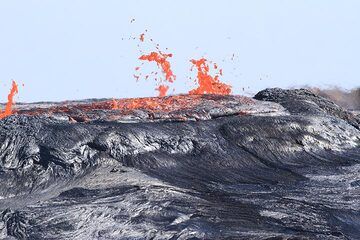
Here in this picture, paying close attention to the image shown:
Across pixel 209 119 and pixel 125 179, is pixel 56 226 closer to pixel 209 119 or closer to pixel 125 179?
pixel 125 179

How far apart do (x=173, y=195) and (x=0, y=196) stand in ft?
10.1

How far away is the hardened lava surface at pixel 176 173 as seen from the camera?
15062mm

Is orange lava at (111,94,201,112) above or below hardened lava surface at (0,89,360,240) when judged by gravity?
above

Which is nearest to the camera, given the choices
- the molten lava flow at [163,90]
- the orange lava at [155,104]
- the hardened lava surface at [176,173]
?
the hardened lava surface at [176,173]

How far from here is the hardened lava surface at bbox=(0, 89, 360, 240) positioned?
49.4ft

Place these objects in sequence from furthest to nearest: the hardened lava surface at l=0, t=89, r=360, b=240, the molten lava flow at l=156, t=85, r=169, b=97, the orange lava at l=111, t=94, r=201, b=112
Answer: the molten lava flow at l=156, t=85, r=169, b=97
the orange lava at l=111, t=94, r=201, b=112
the hardened lava surface at l=0, t=89, r=360, b=240

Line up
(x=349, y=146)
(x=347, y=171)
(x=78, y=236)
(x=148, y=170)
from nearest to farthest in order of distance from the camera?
(x=78, y=236)
(x=148, y=170)
(x=347, y=171)
(x=349, y=146)

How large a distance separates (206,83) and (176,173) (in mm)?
7657

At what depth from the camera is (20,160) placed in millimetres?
16281

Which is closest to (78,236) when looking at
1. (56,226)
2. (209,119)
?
(56,226)

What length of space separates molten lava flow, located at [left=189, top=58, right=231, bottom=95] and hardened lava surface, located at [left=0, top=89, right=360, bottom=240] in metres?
2.87

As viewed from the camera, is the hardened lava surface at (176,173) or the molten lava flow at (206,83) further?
the molten lava flow at (206,83)

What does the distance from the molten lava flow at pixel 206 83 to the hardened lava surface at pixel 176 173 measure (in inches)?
113

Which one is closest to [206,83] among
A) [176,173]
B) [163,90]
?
[163,90]
